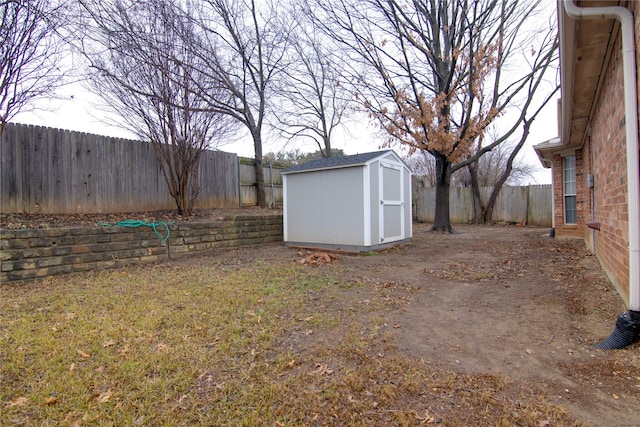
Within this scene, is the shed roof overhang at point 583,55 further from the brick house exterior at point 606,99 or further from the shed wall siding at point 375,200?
the shed wall siding at point 375,200

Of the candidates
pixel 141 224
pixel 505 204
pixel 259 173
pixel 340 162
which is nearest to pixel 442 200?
pixel 505 204

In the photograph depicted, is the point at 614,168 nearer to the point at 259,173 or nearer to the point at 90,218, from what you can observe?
the point at 90,218

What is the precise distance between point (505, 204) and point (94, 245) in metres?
14.9

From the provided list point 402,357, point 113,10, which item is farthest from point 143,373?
point 113,10

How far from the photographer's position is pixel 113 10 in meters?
7.55

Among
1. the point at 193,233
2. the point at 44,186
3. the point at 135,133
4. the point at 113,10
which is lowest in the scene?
the point at 193,233

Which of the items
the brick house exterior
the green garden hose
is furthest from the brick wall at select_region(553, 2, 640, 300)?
the green garden hose

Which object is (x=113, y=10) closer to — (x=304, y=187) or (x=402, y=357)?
(x=304, y=187)

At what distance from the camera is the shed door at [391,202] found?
8.08 metres

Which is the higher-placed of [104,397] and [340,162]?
[340,162]

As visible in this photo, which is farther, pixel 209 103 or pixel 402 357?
pixel 209 103

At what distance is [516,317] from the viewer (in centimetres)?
337

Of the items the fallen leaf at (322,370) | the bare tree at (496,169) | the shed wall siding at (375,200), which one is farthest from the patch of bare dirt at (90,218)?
the bare tree at (496,169)

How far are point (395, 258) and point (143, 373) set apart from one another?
5517 millimetres
